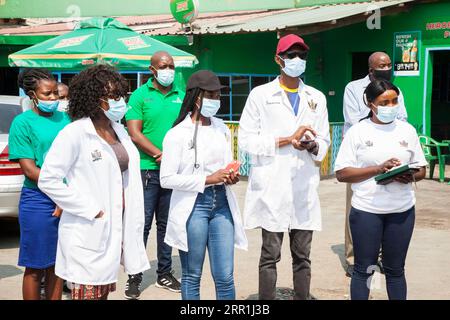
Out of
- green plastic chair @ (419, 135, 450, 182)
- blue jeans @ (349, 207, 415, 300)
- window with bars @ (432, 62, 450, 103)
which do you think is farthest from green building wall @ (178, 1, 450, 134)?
blue jeans @ (349, 207, 415, 300)

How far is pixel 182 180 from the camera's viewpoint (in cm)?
463

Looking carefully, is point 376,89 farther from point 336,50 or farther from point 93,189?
point 336,50

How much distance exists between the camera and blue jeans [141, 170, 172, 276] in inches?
246

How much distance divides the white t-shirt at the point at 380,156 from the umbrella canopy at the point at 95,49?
589 cm

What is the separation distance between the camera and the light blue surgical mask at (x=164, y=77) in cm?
628

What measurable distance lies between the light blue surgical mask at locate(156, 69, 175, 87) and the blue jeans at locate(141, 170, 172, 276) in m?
0.81

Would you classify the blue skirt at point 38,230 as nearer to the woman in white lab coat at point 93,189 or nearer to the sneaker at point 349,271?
the woman in white lab coat at point 93,189

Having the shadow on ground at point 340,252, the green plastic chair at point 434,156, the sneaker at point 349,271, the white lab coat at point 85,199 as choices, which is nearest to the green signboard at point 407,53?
the green plastic chair at point 434,156

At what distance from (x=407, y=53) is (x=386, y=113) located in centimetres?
1083

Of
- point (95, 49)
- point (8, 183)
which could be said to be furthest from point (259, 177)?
point (95, 49)

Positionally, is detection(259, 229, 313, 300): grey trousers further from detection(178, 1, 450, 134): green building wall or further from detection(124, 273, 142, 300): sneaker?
detection(178, 1, 450, 134): green building wall

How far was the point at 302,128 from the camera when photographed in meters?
5.21

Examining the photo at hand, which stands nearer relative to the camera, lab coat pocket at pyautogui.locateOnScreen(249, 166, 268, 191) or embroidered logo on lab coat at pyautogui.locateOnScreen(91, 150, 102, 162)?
embroidered logo on lab coat at pyautogui.locateOnScreen(91, 150, 102, 162)
